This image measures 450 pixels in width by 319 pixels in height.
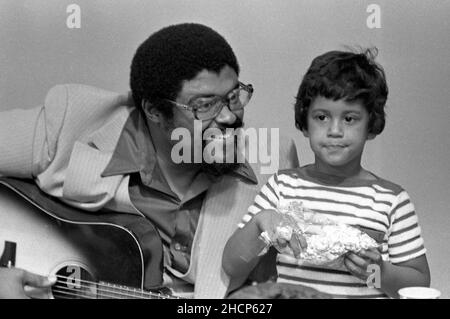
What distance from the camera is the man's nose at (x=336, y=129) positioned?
1.57m

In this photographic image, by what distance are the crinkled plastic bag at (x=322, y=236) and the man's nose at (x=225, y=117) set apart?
0.74 feet

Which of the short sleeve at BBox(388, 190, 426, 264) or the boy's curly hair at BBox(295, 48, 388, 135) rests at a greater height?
the boy's curly hair at BBox(295, 48, 388, 135)

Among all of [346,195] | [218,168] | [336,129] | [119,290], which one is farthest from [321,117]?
[119,290]

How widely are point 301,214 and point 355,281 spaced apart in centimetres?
17

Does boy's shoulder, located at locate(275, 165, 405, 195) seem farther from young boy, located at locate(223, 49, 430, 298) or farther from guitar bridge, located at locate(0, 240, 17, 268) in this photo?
guitar bridge, located at locate(0, 240, 17, 268)

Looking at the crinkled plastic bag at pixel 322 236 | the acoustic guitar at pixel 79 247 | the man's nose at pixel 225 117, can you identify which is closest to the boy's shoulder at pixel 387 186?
the crinkled plastic bag at pixel 322 236

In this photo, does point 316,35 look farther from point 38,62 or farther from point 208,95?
point 38,62

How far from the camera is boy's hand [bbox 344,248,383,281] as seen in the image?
5.07ft

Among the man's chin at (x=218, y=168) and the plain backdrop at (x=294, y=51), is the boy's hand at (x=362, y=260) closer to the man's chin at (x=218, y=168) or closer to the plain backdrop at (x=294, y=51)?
the plain backdrop at (x=294, y=51)

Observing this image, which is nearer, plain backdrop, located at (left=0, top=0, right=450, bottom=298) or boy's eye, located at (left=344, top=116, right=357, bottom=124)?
boy's eye, located at (left=344, top=116, right=357, bottom=124)

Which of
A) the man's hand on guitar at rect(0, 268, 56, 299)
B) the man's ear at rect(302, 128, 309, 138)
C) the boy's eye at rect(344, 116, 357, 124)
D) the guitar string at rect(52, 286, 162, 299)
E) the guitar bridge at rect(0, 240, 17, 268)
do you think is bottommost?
the guitar string at rect(52, 286, 162, 299)

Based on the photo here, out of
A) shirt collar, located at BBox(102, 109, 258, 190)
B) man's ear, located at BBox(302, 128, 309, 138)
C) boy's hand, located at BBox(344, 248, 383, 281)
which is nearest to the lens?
boy's hand, located at BBox(344, 248, 383, 281)

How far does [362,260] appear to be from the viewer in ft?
5.08

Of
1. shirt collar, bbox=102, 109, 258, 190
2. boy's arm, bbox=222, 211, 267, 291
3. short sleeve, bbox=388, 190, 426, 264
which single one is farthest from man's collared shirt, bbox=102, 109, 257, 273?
short sleeve, bbox=388, 190, 426, 264
